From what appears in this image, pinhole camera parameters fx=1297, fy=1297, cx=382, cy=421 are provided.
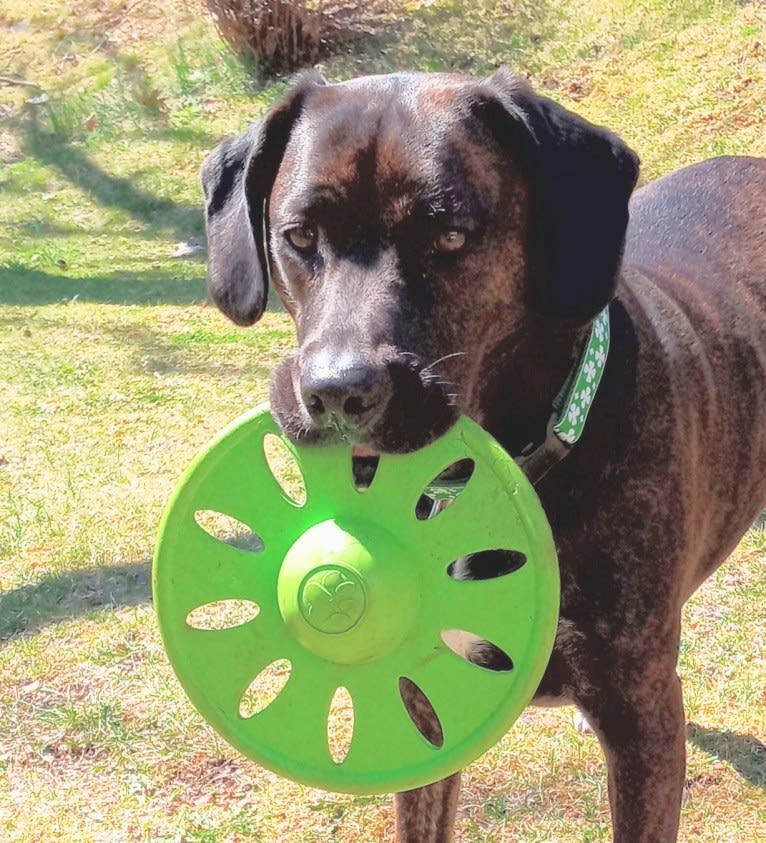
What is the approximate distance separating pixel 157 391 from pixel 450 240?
14.4 ft

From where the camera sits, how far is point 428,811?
3.31 metres

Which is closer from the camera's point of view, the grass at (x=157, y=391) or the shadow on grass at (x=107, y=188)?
the grass at (x=157, y=391)

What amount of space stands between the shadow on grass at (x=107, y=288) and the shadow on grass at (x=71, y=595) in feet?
11.2

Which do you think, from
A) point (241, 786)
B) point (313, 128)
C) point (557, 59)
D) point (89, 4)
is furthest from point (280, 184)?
point (89, 4)

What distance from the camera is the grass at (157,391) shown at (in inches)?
152

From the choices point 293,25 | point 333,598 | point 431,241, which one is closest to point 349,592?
point 333,598

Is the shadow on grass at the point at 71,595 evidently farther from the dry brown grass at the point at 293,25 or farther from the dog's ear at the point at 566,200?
the dry brown grass at the point at 293,25

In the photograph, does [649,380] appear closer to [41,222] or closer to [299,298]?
[299,298]

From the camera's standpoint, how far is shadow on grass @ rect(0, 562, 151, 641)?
15.9ft

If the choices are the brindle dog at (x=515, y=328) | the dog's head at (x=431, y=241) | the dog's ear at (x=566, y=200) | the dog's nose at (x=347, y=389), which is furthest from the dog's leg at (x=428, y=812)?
the dog's ear at (x=566, y=200)

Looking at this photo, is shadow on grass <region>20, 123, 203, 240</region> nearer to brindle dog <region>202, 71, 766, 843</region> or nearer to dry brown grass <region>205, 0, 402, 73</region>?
dry brown grass <region>205, 0, 402, 73</region>

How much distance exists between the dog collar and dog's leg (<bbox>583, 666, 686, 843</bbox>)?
0.50 m

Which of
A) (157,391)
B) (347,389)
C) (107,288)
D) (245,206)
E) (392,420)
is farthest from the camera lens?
(107,288)

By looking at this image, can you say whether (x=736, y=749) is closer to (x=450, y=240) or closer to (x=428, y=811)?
(x=428, y=811)
